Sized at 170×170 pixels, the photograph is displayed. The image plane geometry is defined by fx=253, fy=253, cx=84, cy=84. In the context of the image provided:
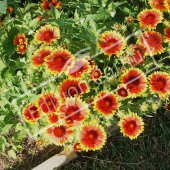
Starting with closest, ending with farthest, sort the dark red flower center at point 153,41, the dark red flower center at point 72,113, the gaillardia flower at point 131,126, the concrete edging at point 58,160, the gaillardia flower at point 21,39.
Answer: the dark red flower center at point 72,113
the gaillardia flower at point 131,126
the dark red flower center at point 153,41
the gaillardia flower at point 21,39
the concrete edging at point 58,160

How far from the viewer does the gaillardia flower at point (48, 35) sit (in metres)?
1.81

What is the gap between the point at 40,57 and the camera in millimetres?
1775

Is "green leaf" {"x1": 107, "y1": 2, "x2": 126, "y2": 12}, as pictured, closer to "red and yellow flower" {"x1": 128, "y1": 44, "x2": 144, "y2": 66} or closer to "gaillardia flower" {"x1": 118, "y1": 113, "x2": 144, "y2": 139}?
"red and yellow flower" {"x1": 128, "y1": 44, "x2": 144, "y2": 66}

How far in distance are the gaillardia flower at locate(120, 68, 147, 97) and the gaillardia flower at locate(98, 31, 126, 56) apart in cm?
17

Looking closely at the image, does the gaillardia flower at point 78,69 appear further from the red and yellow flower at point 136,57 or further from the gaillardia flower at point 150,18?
the gaillardia flower at point 150,18

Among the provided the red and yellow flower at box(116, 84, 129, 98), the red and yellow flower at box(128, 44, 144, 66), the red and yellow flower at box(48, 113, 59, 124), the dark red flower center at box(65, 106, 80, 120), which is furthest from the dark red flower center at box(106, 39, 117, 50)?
the red and yellow flower at box(48, 113, 59, 124)

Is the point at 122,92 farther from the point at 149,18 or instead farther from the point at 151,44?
the point at 149,18

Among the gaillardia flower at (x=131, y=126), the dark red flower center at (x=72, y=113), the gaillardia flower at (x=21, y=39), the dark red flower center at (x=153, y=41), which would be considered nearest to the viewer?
the dark red flower center at (x=72, y=113)

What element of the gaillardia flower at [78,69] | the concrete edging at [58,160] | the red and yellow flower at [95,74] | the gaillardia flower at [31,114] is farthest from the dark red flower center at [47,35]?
the concrete edging at [58,160]

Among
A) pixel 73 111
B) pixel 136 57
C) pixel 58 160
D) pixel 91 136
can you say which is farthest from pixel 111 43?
pixel 58 160

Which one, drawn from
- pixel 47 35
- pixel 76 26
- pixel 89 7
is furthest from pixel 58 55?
pixel 89 7

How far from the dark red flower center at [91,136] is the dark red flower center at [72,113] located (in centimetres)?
15

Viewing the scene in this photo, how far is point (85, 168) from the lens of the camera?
2.21 meters

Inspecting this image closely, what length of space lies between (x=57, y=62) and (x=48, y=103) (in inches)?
11.0
